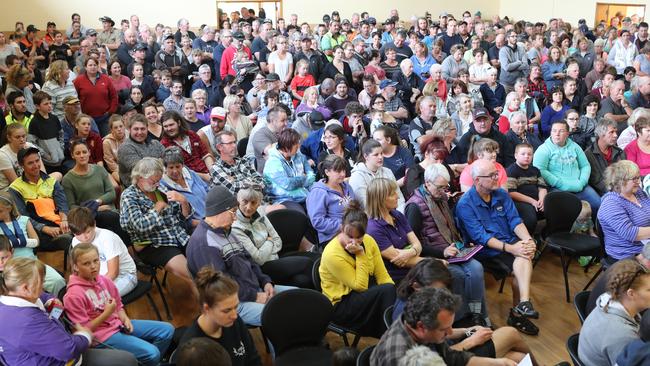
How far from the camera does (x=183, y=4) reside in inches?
575

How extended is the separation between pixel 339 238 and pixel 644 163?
3426mm

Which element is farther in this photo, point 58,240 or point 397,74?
point 397,74

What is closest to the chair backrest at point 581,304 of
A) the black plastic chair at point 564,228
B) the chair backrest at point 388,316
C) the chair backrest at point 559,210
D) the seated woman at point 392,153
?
the chair backrest at point 388,316

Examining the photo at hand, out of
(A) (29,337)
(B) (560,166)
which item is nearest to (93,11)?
(B) (560,166)

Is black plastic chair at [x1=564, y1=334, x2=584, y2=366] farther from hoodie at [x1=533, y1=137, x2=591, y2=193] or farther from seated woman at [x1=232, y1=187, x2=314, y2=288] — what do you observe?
hoodie at [x1=533, y1=137, x2=591, y2=193]

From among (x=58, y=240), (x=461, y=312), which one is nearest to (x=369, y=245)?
(x=461, y=312)

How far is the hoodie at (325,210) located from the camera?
15.0 ft

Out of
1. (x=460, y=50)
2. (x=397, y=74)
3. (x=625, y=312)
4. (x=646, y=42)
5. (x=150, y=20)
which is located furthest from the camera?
(x=150, y=20)

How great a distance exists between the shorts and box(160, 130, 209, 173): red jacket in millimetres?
1382

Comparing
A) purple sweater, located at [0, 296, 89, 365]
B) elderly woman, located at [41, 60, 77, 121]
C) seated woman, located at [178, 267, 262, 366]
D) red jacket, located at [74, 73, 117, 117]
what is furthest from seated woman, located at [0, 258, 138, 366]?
red jacket, located at [74, 73, 117, 117]

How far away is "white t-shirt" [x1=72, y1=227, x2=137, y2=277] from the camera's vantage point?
12.4ft

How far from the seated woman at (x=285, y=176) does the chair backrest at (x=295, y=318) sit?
6.32 feet

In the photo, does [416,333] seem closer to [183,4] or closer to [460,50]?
[460,50]

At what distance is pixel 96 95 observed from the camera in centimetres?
730
